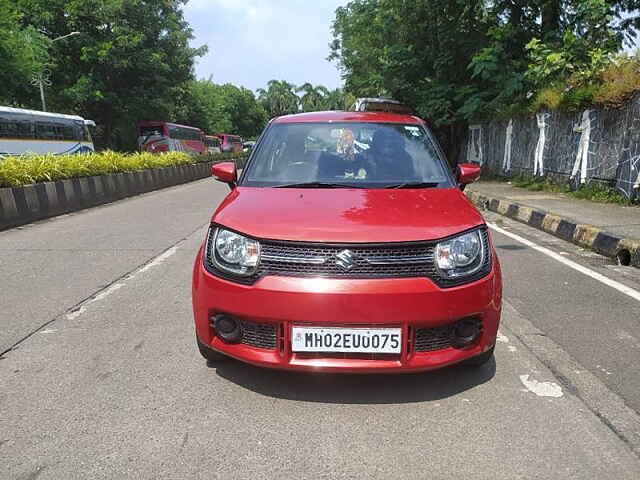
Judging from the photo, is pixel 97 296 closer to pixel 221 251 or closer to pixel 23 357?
pixel 23 357

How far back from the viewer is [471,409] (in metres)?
2.60

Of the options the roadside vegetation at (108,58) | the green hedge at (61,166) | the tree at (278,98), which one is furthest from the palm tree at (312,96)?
the green hedge at (61,166)

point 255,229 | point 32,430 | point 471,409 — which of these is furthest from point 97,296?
point 471,409

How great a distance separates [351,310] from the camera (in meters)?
2.42

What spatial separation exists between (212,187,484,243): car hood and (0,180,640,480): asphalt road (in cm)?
84

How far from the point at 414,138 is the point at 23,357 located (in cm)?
300

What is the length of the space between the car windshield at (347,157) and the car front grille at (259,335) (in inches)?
41.1

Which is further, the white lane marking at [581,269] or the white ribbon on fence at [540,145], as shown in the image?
the white ribbon on fence at [540,145]

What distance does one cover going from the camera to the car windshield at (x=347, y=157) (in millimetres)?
3396

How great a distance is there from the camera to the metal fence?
960 centimetres

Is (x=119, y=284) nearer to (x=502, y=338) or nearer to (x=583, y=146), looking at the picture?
(x=502, y=338)

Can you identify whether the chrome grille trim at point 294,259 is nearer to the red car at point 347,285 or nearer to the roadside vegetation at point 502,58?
the red car at point 347,285

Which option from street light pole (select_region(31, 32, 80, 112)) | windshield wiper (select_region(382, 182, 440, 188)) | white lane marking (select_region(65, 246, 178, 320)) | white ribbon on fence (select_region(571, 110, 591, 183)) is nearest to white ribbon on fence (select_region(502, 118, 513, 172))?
white ribbon on fence (select_region(571, 110, 591, 183))

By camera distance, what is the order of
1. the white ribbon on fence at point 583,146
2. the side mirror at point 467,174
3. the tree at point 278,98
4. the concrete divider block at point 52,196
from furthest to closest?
the tree at point 278,98 < the white ribbon on fence at point 583,146 < the concrete divider block at point 52,196 < the side mirror at point 467,174
